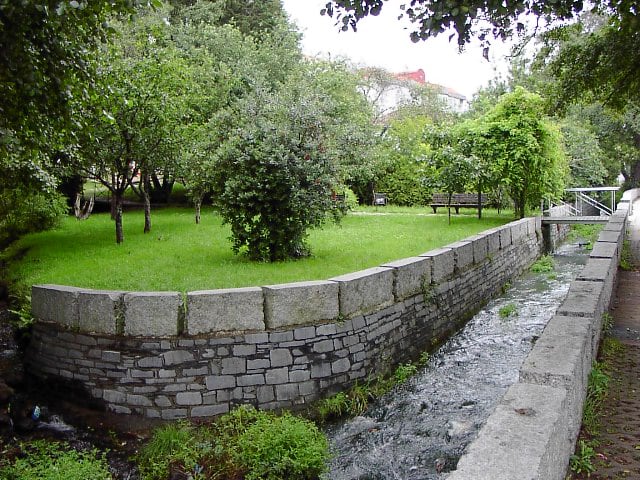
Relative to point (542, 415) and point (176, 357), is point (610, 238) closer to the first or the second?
point (176, 357)

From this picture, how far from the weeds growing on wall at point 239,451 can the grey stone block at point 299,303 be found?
1.05 meters

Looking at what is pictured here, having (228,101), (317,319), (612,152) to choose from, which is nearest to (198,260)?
(317,319)

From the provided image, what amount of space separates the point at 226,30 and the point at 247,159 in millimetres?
13720

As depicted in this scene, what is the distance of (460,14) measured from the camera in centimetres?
475

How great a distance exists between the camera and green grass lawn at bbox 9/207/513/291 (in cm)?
808

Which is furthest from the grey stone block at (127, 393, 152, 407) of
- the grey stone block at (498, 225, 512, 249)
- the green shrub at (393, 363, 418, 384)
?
the grey stone block at (498, 225, 512, 249)

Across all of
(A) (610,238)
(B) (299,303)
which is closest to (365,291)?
(B) (299,303)

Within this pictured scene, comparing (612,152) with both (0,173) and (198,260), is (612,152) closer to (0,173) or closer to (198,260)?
(198,260)

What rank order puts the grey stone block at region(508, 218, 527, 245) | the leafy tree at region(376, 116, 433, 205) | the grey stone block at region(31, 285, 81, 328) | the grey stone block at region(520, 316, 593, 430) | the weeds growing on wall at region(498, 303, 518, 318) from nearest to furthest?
the grey stone block at region(520, 316, 593, 430), the grey stone block at region(31, 285, 81, 328), the weeds growing on wall at region(498, 303, 518, 318), the grey stone block at region(508, 218, 527, 245), the leafy tree at region(376, 116, 433, 205)

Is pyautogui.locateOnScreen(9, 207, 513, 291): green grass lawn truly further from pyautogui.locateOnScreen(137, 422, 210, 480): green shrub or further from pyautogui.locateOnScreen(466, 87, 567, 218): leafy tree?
pyautogui.locateOnScreen(137, 422, 210, 480): green shrub

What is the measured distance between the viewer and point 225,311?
18.9ft

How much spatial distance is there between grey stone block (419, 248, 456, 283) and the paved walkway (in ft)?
8.00

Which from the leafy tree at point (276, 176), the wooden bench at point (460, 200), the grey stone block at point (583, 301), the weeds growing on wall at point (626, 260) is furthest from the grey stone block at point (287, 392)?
the wooden bench at point (460, 200)

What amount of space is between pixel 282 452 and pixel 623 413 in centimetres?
271
